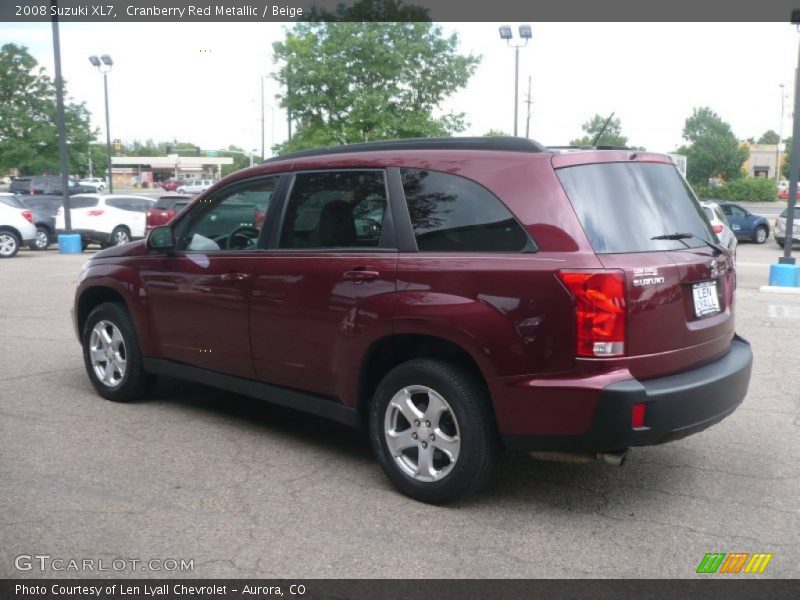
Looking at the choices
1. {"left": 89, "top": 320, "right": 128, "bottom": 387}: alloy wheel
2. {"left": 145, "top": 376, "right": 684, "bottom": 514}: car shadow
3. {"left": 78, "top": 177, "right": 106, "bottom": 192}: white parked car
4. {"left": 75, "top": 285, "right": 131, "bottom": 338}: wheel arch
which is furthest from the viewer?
{"left": 78, "top": 177, "right": 106, "bottom": 192}: white parked car

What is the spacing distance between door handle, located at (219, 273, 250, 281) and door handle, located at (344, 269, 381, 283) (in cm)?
89

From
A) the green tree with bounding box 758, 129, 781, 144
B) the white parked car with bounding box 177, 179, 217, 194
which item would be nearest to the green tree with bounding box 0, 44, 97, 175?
the white parked car with bounding box 177, 179, 217, 194

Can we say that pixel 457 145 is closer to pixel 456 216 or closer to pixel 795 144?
pixel 456 216

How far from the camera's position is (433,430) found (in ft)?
13.6

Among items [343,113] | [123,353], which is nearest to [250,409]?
[123,353]

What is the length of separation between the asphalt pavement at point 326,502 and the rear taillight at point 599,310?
0.93 meters

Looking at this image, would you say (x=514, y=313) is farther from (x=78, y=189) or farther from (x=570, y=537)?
(x=78, y=189)

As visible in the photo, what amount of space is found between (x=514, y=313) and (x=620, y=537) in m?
1.17

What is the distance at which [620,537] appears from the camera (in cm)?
387

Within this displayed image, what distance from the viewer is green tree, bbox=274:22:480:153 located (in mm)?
33562

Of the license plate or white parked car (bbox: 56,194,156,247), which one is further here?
white parked car (bbox: 56,194,156,247)

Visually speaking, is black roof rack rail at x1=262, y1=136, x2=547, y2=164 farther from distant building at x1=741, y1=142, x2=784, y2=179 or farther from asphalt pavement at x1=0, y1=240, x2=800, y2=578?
distant building at x1=741, y1=142, x2=784, y2=179

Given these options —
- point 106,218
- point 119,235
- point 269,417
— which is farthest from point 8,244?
point 269,417

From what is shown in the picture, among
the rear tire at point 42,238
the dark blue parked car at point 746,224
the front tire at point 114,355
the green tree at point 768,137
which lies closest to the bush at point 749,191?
the dark blue parked car at point 746,224
